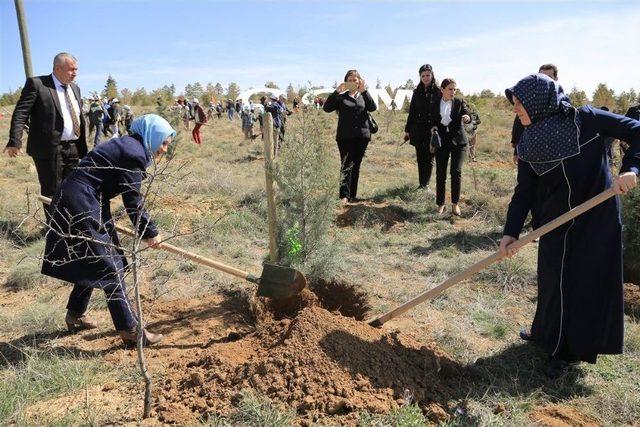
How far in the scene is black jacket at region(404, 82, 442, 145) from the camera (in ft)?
21.8

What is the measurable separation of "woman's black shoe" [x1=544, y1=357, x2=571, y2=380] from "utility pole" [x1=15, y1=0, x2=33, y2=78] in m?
6.73

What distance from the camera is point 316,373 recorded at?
9.07ft

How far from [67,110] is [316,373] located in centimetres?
386

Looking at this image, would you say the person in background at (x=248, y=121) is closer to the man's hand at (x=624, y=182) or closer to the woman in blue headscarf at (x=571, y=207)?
the woman in blue headscarf at (x=571, y=207)

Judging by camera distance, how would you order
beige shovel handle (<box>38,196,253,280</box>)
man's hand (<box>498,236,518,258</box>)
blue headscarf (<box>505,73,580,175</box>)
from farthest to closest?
beige shovel handle (<box>38,196,253,280</box>) → man's hand (<box>498,236,518,258</box>) → blue headscarf (<box>505,73,580,175</box>)

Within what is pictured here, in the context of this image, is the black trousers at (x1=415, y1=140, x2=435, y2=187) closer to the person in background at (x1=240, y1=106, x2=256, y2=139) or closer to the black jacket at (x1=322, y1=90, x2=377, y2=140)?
the black jacket at (x1=322, y1=90, x2=377, y2=140)

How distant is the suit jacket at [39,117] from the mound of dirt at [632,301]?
5597mm

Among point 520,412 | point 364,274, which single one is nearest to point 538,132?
point 520,412

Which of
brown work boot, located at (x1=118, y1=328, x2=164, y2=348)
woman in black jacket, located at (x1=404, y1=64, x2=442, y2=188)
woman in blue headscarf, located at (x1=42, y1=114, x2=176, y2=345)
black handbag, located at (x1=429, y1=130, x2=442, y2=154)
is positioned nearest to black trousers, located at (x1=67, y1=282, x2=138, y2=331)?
woman in blue headscarf, located at (x1=42, y1=114, x2=176, y2=345)

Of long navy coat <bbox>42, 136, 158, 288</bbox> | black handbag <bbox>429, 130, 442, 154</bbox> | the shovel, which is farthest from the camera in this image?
black handbag <bbox>429, 130, 442, 154</bbox>

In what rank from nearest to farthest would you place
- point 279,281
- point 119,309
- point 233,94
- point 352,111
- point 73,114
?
point 119,309
point 279,281
point 73,114
point 352,111
point 233,94

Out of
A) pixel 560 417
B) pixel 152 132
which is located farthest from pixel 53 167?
pixel 560 417

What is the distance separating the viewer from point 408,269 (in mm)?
5113

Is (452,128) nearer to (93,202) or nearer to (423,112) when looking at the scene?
(423,112)
